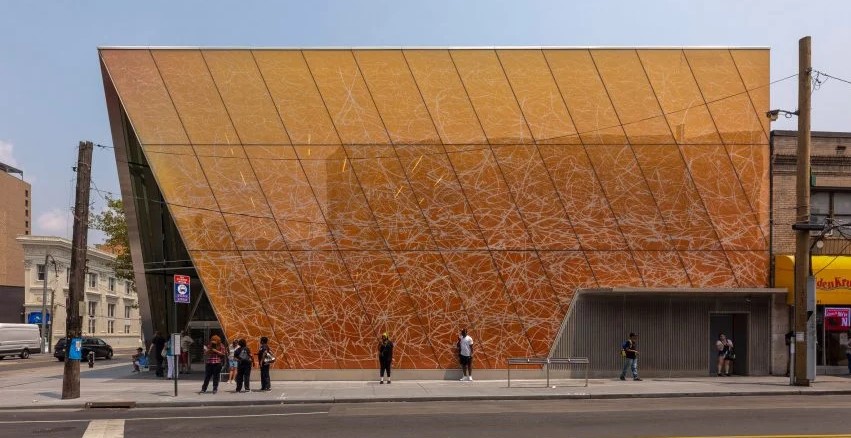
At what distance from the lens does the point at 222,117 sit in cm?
2428

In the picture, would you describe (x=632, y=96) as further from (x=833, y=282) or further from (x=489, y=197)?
(x=833, y=282)

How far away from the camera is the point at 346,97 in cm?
2434

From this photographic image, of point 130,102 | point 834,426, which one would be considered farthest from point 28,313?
point 834,426

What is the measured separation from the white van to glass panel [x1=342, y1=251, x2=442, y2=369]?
35.1 metres

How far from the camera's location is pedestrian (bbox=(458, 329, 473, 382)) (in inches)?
912

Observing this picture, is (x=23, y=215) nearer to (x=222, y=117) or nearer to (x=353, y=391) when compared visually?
(x=222, y=117)

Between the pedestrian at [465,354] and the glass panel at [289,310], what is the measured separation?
4036 mm

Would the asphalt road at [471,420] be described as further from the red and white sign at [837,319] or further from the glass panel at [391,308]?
the red and white sign at [837,319]

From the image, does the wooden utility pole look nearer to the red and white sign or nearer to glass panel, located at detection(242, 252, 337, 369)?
the red and white sign

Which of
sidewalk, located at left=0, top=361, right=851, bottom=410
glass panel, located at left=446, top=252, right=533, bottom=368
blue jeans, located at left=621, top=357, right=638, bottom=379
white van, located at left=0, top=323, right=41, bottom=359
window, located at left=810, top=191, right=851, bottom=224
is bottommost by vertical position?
white van, located at left=0, top=323, right=41, bottom=359

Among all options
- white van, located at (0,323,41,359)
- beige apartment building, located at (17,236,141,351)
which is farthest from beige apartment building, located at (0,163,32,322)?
white van, located at (0,323,41,359)

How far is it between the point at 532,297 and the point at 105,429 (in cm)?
1381

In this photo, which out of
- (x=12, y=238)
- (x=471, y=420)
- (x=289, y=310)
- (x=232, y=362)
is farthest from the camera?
(x=12, y=238)

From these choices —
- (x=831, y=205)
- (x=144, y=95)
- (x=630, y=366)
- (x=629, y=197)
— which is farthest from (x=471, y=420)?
(x=831, y=205)
